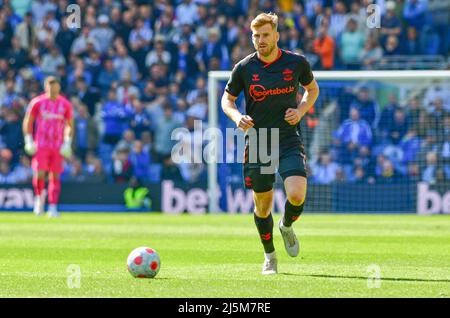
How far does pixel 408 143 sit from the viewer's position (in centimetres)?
2312

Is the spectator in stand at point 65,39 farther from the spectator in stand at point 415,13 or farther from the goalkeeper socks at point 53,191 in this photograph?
the spectator in stand at point 415,13

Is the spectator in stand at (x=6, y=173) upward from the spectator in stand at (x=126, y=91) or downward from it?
downward

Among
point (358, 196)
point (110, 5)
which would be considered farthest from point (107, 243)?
point (110, 5)

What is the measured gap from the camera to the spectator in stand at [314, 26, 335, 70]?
1008 inches

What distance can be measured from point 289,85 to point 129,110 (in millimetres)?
15455

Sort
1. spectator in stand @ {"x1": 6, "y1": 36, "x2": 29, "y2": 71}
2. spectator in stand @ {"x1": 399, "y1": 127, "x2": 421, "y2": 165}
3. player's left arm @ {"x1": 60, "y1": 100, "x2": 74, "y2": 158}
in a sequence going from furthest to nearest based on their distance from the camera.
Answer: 1. spectator in stand @ {"x1": 6, "y1": 36, "x2": 29, "y2": 71}
2. spectator in stand @ {"x1": 399, "y1": 127, "x2": 421, "y2": 165}
3. player's left arm @ {"x1": 60, "y1": 100, "x2": 74, "y2": 158}

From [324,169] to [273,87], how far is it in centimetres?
1288

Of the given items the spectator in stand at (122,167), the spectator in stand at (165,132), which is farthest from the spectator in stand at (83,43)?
the spectator in stand at (122,167)

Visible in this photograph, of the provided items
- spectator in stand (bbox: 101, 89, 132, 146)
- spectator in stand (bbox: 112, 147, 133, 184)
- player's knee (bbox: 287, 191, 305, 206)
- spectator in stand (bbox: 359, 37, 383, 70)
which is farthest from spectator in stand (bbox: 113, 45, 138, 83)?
player's knee (bbox: 287, 191, 305, 206)

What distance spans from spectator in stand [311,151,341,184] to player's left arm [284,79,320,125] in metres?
12.2

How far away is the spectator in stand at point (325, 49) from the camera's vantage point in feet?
84.0

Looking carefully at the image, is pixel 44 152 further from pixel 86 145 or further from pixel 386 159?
pixel 386 159

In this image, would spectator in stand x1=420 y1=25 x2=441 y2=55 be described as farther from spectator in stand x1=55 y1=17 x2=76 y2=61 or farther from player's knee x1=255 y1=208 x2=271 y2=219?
player's knee x1=255 y1=208 x2=271 y2=219

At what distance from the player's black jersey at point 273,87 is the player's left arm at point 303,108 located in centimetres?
15
